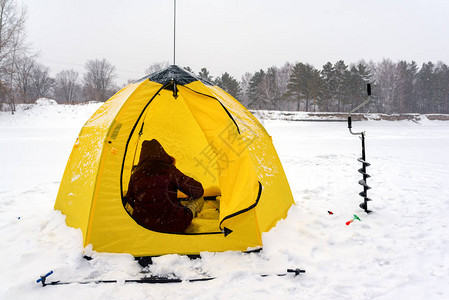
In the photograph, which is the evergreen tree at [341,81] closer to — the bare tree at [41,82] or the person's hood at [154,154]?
the person's hood at [154,154]

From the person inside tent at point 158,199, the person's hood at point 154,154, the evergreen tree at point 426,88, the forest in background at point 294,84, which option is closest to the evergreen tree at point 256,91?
the forest in background at point 294,84

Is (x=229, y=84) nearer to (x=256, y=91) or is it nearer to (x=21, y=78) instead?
(x=256, y=91)

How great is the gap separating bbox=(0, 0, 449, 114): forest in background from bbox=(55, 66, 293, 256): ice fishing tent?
80.7 feet

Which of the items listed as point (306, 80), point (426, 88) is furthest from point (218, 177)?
point (426, 88)

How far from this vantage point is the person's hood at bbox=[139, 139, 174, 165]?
139 inches

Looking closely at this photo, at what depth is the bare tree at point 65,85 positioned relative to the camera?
71.5 metres

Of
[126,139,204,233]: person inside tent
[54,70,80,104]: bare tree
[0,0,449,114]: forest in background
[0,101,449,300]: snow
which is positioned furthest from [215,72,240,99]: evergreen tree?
[54,70,80,104]: bare tree

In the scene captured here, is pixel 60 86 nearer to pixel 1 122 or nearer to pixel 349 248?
pixel 1 122

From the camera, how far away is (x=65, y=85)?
72875mm

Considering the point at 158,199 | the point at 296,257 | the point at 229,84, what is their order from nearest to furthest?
1. the point at 296,257
2. the point at 158,199
3. the point at 229,84

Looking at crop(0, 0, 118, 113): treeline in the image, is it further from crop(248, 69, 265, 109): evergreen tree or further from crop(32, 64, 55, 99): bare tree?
crop(248, 69, 265, 109): evergreen tree

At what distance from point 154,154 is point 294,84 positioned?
134ft

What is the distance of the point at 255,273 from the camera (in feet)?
8.82

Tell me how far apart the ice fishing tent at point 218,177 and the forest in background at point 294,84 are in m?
24.6
